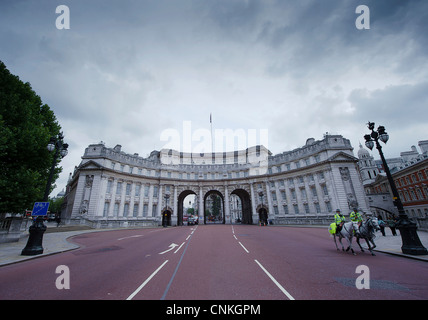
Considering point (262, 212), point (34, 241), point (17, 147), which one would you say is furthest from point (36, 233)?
point (262, 212)

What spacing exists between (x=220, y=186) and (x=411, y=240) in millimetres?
44140

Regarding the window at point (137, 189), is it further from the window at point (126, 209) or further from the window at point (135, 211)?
the window at point (126, 209)

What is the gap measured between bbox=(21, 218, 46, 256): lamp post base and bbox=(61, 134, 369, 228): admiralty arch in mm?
25625

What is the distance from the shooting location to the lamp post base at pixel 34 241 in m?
10.2

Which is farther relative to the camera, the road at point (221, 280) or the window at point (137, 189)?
the window at point (137, 189)

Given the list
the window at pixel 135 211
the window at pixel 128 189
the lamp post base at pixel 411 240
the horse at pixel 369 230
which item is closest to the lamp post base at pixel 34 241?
the horse at pixel 369 230

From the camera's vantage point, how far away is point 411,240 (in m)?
9.05

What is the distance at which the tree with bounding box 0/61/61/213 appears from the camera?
13.2 metres

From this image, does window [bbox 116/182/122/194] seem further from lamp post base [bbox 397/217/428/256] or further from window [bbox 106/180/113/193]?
lamp post base [bbox 397/217/428/256]

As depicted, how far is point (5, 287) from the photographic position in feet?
17.8

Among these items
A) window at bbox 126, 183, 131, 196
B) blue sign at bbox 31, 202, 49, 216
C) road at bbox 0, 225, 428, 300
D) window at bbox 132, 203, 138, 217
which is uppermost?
window at bbox 126, 183, 131, 196

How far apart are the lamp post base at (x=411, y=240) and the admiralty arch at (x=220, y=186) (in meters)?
27.4

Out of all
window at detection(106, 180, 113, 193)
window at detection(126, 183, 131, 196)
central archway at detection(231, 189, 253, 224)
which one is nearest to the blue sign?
window at detection(106, 180, 113, 193)

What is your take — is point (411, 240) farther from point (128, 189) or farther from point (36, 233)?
point (128, 189)
